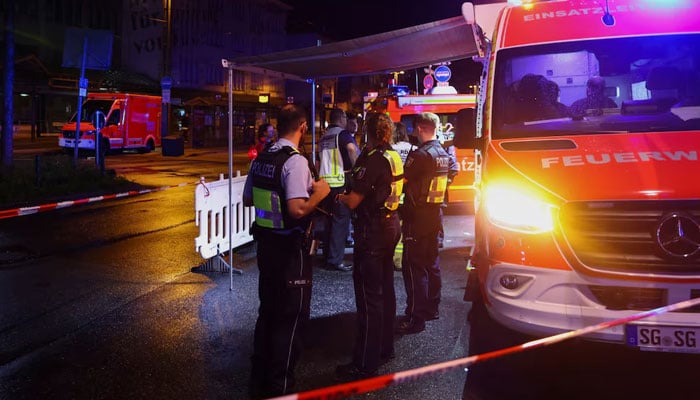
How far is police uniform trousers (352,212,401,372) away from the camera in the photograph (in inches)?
168

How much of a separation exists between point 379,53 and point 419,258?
10.2ft

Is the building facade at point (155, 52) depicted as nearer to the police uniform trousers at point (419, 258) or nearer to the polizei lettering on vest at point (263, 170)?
the police uniform trousers at point (419, 258)

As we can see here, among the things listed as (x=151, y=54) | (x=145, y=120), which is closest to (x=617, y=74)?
(x=145, y=120)

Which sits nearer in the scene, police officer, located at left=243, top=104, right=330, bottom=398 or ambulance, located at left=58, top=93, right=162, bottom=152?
police officer, located at left=243, top=104, right=330, bottom=398

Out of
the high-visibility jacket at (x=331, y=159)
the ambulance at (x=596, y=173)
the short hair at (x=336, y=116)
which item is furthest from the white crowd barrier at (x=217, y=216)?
the ambulance at (x=596, y=173)

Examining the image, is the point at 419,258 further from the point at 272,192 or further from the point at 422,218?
the point at 272,192

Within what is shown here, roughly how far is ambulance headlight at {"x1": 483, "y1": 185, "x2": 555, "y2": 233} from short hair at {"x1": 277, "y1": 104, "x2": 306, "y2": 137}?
1397 mm

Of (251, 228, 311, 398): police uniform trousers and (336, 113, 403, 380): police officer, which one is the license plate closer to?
(336, 113, 403, 380): police officer

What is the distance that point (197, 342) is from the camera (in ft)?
16.4

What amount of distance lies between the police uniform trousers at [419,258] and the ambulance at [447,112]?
6135mm

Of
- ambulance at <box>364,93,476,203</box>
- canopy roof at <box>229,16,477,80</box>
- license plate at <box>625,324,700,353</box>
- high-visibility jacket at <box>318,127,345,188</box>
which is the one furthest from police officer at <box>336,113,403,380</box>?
ambulance at <box>364,93,476,203</box>

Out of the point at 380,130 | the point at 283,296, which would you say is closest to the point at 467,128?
the point at 380,130

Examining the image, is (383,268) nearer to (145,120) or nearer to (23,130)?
(145,120)

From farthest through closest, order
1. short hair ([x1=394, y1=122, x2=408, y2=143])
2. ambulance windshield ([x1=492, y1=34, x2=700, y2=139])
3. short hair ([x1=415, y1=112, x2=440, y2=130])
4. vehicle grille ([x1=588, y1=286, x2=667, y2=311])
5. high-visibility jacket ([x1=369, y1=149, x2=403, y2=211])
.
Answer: short hair ([x1=394, y1=122, x2=408, y2=143])
short hair ([x1=415, y1=112, x2=440, y2=130])
ambulance windshield ([x1=492, y1=34, x2=700, y2=139])
high-visibility jacket ([x1=369, y1=149, x2=403, y2=211])
vehicle grille ([x1=588, y1=286, x2=667, y2=311])
